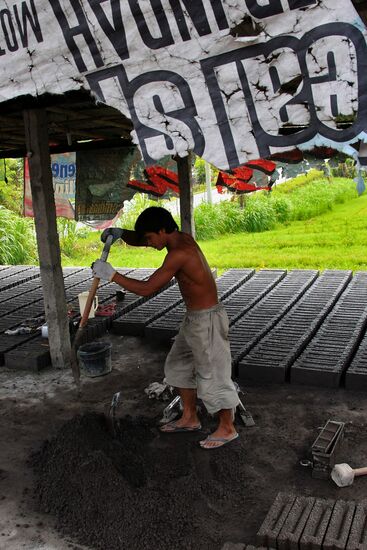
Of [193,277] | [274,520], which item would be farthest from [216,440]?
[193,277]

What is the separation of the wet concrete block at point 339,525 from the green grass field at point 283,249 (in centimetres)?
845

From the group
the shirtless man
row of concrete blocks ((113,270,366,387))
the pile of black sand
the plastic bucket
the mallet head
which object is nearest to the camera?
the pile of black sand

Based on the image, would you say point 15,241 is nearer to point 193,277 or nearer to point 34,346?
point 34,346

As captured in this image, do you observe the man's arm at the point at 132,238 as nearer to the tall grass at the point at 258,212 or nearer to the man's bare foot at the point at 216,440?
the man's bare foot at the point at 216,440

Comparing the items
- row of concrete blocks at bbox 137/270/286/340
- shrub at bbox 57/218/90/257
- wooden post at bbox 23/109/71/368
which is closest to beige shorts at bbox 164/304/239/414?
wooden post at bbox 23/109/71/368

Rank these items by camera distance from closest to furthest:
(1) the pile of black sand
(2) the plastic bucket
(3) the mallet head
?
(1) the pile of black sand → (3) the mallet head → (2) the plastic bucket

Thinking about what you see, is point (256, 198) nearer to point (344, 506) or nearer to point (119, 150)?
point (119, 150)

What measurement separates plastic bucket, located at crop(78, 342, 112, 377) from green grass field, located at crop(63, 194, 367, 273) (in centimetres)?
599

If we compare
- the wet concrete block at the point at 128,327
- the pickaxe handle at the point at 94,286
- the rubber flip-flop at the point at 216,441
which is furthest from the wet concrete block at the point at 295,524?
the wet concrete block at the point at 128,327

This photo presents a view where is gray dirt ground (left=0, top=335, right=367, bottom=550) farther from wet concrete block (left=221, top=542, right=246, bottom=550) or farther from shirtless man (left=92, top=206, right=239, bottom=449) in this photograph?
shirtless man (left=92, top=206, right=239, bottom=449)

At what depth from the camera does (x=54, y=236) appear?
582cm

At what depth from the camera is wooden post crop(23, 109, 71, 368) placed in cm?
555

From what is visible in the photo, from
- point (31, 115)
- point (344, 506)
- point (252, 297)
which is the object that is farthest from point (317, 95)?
point (252, 297)

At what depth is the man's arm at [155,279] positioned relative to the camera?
3873 millimetres
